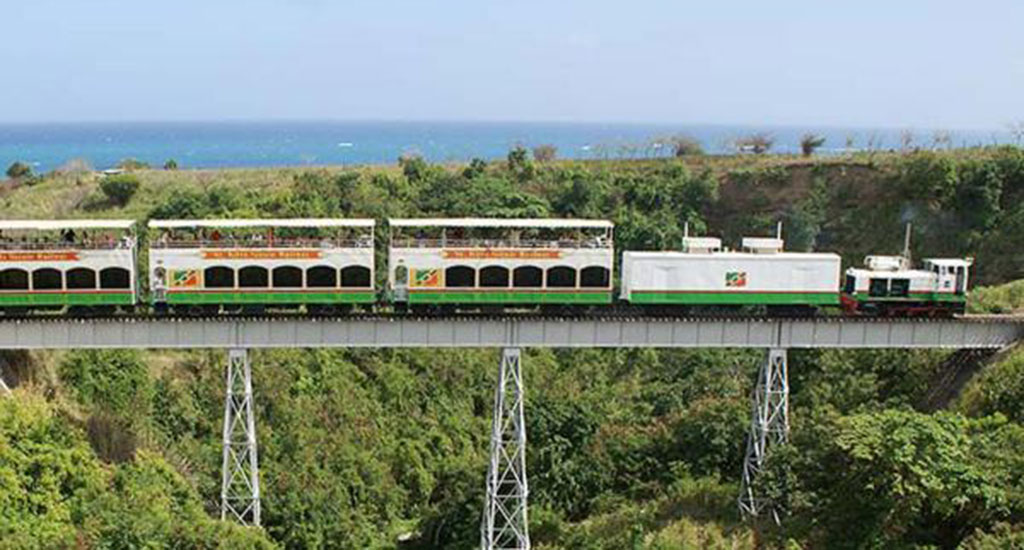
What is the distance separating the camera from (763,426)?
30453 mm

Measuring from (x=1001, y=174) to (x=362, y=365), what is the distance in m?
42.5

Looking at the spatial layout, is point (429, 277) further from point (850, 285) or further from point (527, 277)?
point (850, 285)

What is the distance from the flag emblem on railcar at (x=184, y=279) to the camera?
30.0 m

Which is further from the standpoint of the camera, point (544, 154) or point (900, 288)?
point (544, 154)

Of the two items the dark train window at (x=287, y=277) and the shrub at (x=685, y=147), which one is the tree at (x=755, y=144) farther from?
the dark train window at (x=287, y=277)

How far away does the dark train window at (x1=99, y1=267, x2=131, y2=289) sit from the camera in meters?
29.8

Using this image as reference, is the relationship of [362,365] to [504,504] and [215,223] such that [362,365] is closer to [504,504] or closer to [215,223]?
[504,504]

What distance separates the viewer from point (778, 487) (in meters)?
28.4

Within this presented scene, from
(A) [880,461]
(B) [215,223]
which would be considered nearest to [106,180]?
(B) [215,223]

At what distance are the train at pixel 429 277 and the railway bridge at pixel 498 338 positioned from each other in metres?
1.15

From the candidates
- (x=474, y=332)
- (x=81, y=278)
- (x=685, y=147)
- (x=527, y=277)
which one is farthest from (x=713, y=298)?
(x=685, y=147)

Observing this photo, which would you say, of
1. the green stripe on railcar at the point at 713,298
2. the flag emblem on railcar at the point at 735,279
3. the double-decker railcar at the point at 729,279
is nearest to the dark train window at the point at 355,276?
the double-decker railcar at the point at 729,279

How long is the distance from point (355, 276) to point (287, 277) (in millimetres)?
2373

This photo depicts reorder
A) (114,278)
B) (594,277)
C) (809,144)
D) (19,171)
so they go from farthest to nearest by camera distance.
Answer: (19,171) → (809,144) → (594,277) → (114,278)
